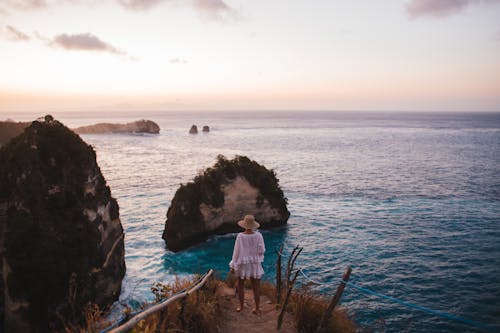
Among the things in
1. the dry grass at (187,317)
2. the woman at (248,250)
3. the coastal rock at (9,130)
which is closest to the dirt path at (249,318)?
the dry grass at (187,317)

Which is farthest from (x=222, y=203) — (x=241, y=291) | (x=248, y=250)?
(x=248, y=250)

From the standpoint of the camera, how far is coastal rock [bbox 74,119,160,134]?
11650 cm

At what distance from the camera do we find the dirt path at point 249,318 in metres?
8.90

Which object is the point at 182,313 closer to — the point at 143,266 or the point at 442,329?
the point at 442,329

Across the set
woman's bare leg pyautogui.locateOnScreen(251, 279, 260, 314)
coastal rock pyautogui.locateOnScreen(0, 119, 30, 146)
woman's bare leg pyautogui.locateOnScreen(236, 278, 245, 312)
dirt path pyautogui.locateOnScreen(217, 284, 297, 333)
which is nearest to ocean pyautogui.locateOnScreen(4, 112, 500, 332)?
dirt path pyautogui.locateOnScreen(217, 284, 297, 333)

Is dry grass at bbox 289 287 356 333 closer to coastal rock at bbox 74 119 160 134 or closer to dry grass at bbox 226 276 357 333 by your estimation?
dry grass at bbox 226 276 357 333

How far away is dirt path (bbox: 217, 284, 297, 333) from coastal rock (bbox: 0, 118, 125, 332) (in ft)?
18.7

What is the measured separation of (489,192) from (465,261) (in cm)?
2150

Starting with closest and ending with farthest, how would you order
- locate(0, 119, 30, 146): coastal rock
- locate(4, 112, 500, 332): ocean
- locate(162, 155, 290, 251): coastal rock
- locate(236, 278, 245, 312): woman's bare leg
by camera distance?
locate(236, 278, 245, 312): woman's bare leg → locate(4, 112, 500, 332): ocean → locate(162, 155, 290, 251): coastal rock → locate(0, 119, 30, 146): coastal rock

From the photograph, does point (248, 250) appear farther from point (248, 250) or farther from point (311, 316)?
point (311, 316)

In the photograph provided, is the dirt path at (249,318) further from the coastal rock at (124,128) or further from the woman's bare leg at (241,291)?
the coastal rock at (124,128)

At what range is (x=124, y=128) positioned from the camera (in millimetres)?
119938

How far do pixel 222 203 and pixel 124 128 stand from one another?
104 m

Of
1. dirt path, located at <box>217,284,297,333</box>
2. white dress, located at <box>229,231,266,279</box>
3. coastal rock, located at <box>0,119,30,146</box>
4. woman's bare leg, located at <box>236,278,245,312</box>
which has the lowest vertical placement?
dirt path, located at <box>217,284,297,333</box>
